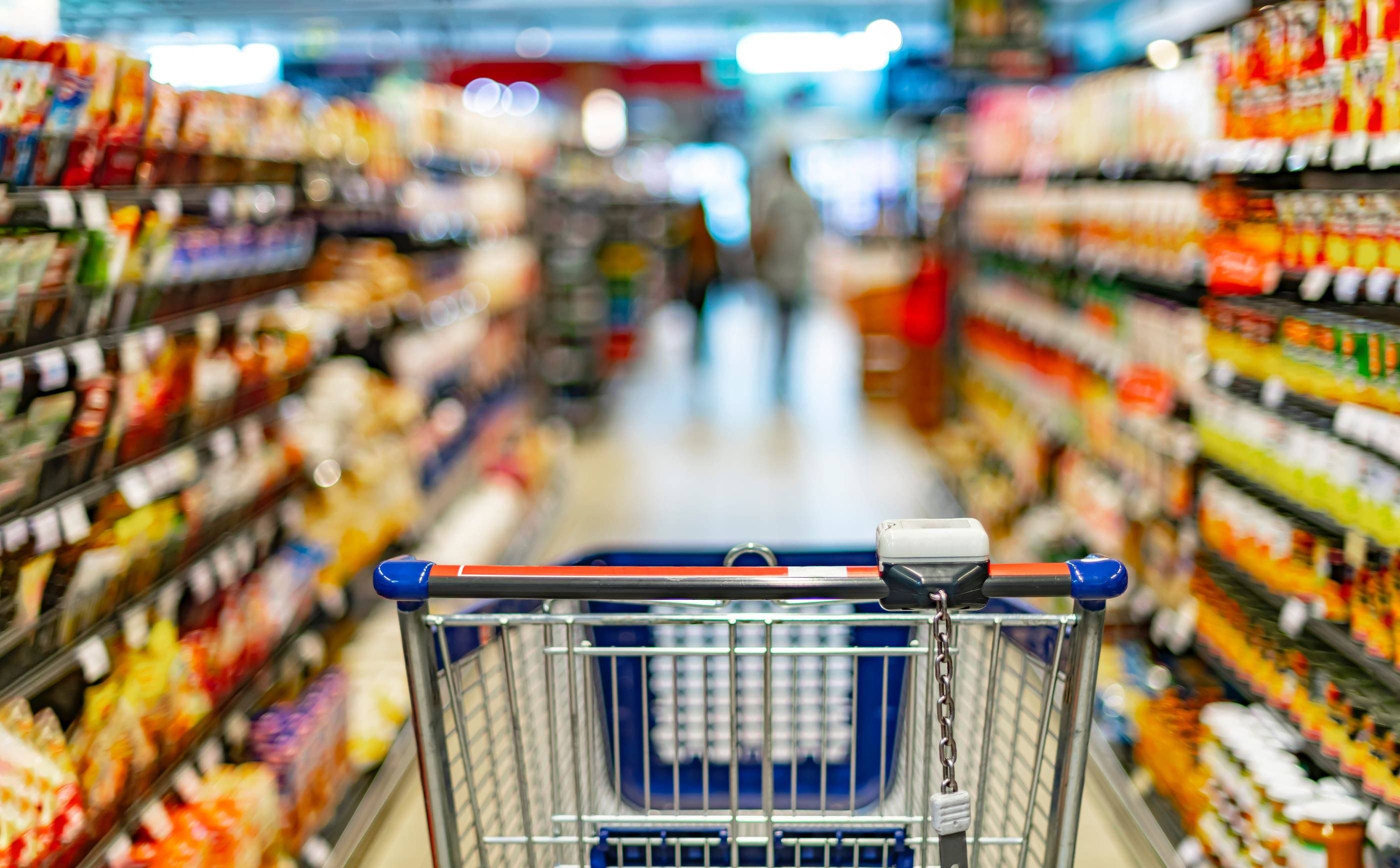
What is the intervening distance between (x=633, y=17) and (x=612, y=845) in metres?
Answer: 15.1

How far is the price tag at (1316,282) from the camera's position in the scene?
95.7 inches

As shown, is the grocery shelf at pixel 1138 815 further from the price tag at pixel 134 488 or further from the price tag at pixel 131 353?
the price tag at pixel 131 353

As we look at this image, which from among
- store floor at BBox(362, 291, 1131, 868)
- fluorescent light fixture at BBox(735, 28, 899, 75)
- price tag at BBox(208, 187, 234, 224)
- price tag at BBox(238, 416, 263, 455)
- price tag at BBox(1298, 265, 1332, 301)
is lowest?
store floor at BBox(362, 291, 1131, 868)

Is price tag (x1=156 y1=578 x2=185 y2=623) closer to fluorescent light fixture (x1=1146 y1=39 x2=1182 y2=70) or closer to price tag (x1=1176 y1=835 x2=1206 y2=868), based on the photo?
price tag (x1=1176 y1=835 x2=1206 y2=868)

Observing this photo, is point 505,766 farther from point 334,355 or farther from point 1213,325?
point 1213,325

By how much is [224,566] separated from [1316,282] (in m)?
2.59

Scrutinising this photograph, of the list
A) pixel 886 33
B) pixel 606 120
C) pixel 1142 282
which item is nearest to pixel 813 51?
pixel 886 33

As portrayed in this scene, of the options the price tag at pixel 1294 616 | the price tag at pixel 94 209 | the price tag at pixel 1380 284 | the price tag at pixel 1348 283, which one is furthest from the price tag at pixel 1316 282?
the price tag at pixel 94 209

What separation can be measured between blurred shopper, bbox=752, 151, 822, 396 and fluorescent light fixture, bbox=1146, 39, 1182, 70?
582cm

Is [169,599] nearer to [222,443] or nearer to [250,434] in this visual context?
[222,443]

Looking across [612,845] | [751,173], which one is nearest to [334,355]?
[612,845]

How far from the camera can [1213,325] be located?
3072mm

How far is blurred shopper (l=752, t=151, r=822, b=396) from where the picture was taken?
9672 mm

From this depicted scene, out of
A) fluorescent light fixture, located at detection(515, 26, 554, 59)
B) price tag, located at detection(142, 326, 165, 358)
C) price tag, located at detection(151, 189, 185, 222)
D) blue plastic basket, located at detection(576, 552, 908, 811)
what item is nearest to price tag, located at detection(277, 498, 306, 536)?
price tag, located at detection(142, 326, 165, 358)
